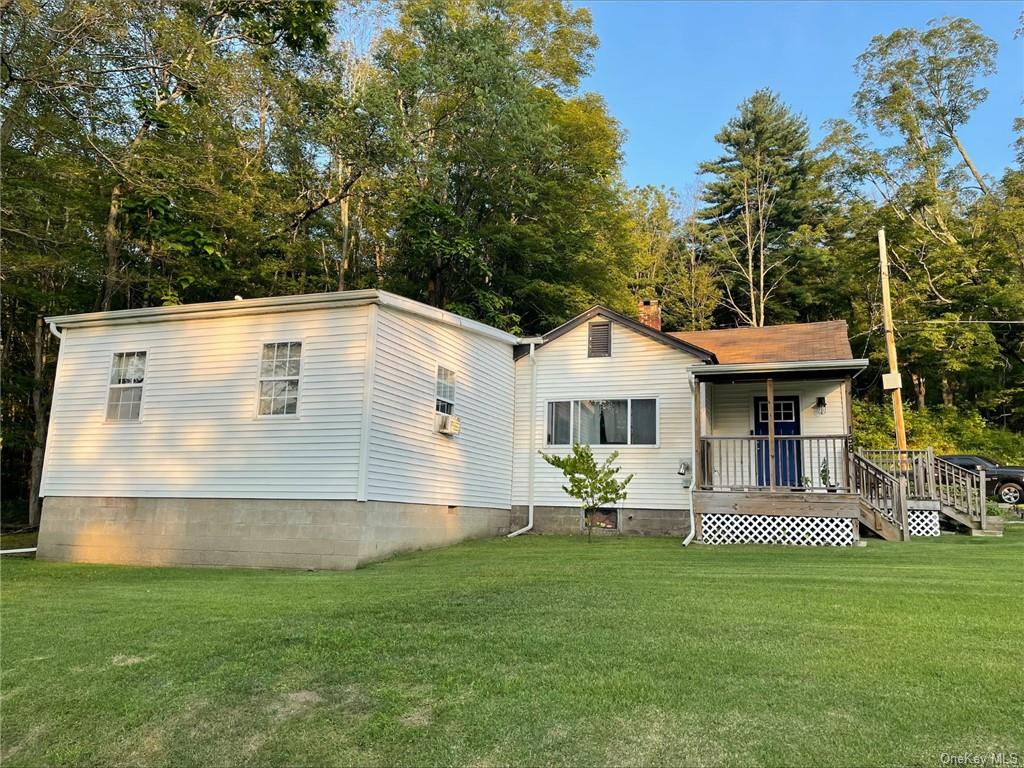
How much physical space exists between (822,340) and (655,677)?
43.5 ft

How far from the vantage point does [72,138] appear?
15.4 meters

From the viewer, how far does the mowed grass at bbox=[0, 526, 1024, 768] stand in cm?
315

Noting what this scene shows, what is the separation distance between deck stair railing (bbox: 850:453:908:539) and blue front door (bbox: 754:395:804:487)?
1111 millimetres

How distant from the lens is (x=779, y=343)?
1557 cm

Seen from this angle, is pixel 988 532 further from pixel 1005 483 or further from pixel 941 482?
pixel 1005 483

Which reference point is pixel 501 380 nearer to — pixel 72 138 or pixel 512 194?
pixel 512 194

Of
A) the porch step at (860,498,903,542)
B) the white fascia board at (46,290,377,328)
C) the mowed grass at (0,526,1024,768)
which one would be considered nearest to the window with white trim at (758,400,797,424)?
the porch step at (860,498,903,542)

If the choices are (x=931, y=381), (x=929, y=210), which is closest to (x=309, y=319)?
(x=929, y=210)

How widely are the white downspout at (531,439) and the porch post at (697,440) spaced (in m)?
3.43

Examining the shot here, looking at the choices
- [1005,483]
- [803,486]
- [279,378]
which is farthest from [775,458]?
[1005,483]

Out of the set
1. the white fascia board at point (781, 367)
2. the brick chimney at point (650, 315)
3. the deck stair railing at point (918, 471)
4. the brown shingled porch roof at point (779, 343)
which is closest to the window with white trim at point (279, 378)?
the white fascia board at point (781, 367)

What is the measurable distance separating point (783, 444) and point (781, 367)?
2395mm

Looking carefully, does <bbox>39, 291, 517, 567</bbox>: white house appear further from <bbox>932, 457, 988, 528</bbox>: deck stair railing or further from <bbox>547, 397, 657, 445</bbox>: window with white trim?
<bbox>932, 457, 988, 528</bbox>: deck stair railing

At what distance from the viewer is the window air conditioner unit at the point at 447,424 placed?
1181 cm
